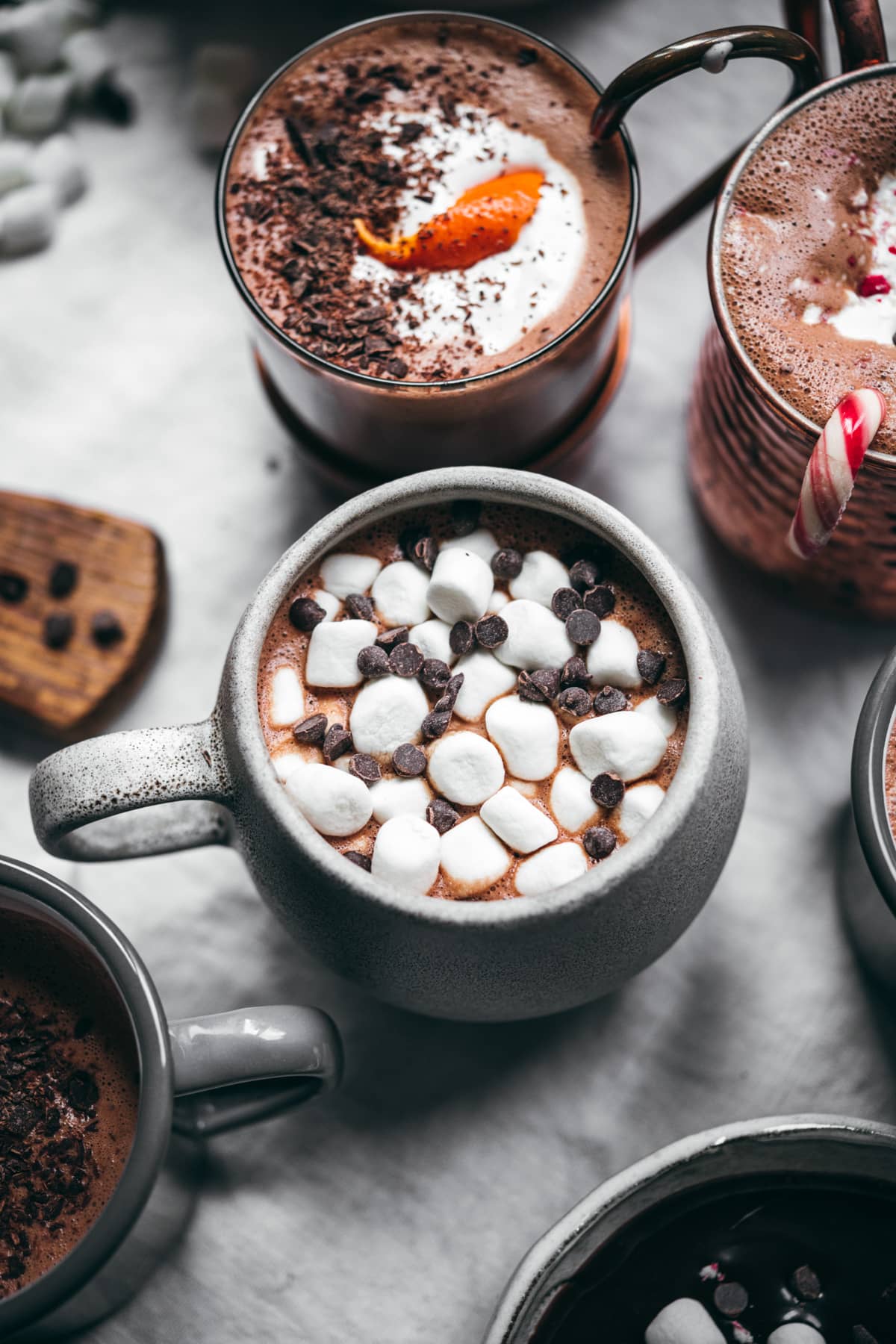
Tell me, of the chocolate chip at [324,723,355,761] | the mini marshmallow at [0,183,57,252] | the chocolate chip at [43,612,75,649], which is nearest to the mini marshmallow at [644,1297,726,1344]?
the chocolate chip at [324,723,355,761]

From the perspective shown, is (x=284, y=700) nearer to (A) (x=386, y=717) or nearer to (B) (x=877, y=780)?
(A) (x=386, y=717)

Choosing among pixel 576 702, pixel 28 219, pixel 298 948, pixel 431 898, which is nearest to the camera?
pixel 431 898

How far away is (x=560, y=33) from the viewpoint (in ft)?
3.83

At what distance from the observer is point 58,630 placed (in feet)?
3.44

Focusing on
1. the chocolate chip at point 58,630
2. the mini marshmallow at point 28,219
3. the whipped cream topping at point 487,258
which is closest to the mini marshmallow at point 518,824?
the whipped cream topping at point 487,258

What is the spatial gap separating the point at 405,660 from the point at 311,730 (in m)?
0.08

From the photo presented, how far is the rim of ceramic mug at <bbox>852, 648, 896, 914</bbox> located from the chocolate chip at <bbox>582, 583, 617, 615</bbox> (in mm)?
186

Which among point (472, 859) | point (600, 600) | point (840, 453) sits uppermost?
point (840, 453)

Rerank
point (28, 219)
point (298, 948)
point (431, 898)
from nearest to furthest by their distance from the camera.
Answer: point (431, 898) < point (298, 948) < point (28, 219)

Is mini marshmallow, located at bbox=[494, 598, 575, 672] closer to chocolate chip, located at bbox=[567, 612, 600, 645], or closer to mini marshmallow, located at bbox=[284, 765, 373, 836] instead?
chocolate chip, located at bbox=[567, 612, 600, 645]

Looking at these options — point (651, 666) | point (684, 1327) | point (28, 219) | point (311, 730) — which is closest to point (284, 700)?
point (311, 730)

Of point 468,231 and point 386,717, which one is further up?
point 468,231

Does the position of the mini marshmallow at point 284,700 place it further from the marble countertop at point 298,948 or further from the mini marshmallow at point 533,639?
the marble countertop at point 298,948

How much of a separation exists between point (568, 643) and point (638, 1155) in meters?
0.41
